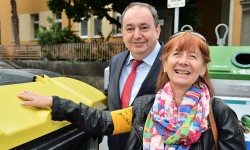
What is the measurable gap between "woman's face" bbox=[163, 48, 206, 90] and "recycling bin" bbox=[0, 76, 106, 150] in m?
0.59

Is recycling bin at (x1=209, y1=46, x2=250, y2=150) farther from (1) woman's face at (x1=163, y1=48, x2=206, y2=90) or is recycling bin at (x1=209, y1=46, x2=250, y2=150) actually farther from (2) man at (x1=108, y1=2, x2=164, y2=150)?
(1) woman's face at (x1=163, y1=48, x2=206, y2=90)

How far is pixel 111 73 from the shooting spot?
1.99 m

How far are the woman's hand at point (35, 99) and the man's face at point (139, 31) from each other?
0.61 metres

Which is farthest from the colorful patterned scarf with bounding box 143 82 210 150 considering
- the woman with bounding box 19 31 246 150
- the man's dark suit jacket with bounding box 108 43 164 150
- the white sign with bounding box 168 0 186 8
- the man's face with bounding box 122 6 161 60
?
the white sign with bounding box 168 0 186 8

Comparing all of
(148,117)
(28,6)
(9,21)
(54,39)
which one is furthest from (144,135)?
(9,21)

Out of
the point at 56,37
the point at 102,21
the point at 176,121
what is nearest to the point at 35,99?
the point at 176,121

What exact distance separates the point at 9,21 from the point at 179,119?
18.6 metres

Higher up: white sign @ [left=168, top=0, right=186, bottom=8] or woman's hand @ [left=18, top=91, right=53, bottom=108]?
white sign @ [left=168, top=0, right=186, bottom=8]

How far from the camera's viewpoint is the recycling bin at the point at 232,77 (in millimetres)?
1962

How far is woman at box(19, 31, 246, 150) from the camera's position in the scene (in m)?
1.23

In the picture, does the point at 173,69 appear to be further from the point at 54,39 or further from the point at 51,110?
the point at 54,39

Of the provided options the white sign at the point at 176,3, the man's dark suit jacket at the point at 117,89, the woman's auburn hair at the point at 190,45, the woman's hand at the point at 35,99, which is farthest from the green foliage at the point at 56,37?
the woman's auburn hair at the point at 190,45

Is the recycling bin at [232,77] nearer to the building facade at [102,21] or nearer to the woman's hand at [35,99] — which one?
the woman's hand at [35,99]

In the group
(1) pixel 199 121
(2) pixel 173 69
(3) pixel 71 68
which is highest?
(2) pixel 173 69
